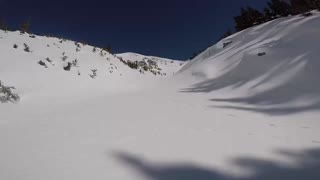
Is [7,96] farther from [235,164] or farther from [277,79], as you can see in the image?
[277,79]

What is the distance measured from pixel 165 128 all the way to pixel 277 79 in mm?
6291

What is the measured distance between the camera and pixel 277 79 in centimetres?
993

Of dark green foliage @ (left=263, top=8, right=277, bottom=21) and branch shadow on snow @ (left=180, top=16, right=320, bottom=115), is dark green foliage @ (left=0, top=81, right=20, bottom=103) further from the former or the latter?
dark green foliage @ (left=263, top=8, right=277, bottom=21)

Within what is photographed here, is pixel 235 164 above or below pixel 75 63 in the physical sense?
below

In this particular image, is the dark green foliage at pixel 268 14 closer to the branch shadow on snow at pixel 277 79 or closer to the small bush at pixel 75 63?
the branch shadow on snow at pixel 277 79

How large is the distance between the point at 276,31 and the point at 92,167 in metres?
13.2

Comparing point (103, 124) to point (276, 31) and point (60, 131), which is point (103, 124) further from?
point (276, 31)

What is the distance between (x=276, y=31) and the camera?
14.3 metres

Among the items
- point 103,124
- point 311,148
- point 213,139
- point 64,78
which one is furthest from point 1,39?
point 311,148

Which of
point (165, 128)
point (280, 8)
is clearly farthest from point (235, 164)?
point (280, 8)

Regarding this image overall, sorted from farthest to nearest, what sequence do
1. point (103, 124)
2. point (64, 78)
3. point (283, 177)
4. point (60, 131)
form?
point (64, 78), point (103, 124), point (60, 131), point (283, 177)

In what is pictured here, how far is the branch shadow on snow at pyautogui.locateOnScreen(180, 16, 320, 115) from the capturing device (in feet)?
24.7

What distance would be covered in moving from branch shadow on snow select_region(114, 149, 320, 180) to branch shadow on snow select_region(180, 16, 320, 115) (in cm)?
338

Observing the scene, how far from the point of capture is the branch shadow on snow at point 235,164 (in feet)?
9.96
